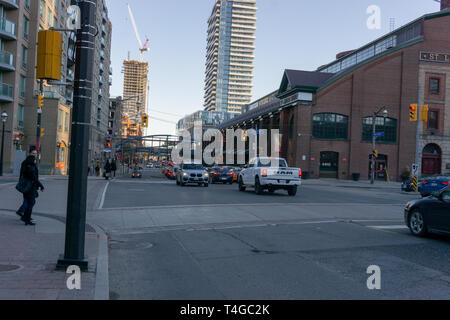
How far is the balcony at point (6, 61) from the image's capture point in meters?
39.2

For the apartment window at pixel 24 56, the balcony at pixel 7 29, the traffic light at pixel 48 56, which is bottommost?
the traffic light at pixel 48 56

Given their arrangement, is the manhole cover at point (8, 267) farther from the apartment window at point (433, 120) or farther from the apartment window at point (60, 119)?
the apartment window at point (433, 120)

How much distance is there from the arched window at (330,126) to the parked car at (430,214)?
4293 centimetres

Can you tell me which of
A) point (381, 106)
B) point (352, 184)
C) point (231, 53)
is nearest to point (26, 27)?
point (352, 184)

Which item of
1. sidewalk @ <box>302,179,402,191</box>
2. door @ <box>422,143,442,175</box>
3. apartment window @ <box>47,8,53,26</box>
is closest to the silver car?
sidewalk @ <box>302,179,402,191</box>

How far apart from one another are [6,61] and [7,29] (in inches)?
109

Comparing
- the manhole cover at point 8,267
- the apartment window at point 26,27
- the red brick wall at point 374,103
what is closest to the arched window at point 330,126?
the red brick wall at point 374,103

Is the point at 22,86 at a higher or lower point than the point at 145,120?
higher

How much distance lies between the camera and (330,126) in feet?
177

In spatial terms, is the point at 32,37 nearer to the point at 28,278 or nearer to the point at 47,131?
the point at 47,131

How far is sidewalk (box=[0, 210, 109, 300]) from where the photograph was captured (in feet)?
17.9

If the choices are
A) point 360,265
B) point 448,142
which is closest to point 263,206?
point 360,265

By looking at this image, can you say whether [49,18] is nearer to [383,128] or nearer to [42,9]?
[42,9]

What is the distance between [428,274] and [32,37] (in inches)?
1758
